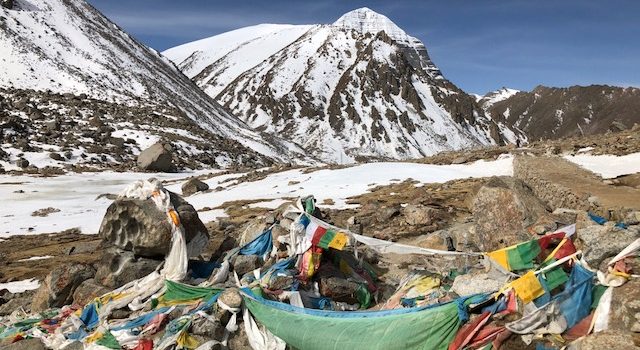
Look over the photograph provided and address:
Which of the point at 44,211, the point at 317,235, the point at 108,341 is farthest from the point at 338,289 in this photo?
the point at 44,211

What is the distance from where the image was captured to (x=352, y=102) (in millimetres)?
145625

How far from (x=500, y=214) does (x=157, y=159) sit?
36.7 metres

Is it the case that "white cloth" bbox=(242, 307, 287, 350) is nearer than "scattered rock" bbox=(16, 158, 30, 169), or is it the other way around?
"white cloth" bbox=(242, 307, 287, 350)

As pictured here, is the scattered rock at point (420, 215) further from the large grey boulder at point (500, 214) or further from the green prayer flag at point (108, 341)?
the green prayer flag at point (108, 341)

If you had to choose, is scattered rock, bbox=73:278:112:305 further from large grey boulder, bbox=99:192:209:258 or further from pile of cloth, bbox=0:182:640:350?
large grey boulder, bbox=99:192:209:258

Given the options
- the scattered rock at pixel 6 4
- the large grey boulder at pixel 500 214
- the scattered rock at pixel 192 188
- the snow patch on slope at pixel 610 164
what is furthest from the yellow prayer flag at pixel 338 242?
the scattered rock at pixel 6 4

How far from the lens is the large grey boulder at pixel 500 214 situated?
9.52 meters

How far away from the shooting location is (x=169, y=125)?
62.8 m

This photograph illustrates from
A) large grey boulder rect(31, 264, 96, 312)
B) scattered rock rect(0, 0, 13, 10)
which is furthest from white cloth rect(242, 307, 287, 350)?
scattered rock rect(0, 0, 13, 10)

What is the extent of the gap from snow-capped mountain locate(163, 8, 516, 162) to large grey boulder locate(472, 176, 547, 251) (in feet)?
338

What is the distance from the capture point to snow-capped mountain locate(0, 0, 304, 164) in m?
68.0

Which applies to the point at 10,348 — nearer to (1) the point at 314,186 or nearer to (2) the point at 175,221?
(2) the point at 175,221

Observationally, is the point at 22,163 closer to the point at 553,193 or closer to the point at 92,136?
the point at 92,136

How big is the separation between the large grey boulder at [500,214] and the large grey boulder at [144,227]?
604cm
